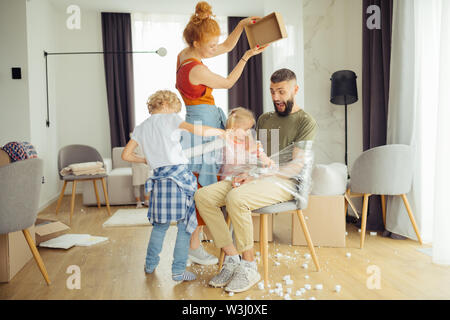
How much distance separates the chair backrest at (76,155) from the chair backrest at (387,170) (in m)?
3.04

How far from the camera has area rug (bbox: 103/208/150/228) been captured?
11.2 feet

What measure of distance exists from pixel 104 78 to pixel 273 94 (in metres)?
4.10

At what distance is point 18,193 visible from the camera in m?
1.84

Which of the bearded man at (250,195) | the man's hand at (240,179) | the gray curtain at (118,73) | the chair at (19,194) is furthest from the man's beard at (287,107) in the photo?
the gray curtain at (118,73)

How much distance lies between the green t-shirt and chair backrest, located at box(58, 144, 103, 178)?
2.89 m

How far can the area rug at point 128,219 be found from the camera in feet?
11.2

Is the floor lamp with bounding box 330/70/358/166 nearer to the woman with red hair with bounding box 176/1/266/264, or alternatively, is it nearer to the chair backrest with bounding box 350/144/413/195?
the chair backrest with bounding box 350/144/413/195

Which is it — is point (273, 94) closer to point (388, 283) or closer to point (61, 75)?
point (388, 283)

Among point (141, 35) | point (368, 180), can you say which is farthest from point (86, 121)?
point (368, 180)

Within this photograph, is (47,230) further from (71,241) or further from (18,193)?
(18,193)

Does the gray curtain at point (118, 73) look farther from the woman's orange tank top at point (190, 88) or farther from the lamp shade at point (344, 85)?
the woman's orange tank top at point (190, 88)

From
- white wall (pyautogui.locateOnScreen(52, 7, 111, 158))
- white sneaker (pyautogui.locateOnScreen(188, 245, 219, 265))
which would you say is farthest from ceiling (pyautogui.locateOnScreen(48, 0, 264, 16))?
white sneaker (pyautogui.locateOnScreen(188, 245, 219, 265))

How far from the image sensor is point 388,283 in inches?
76.4

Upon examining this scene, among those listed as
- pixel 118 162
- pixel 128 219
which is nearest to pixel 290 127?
pixel 128 219
